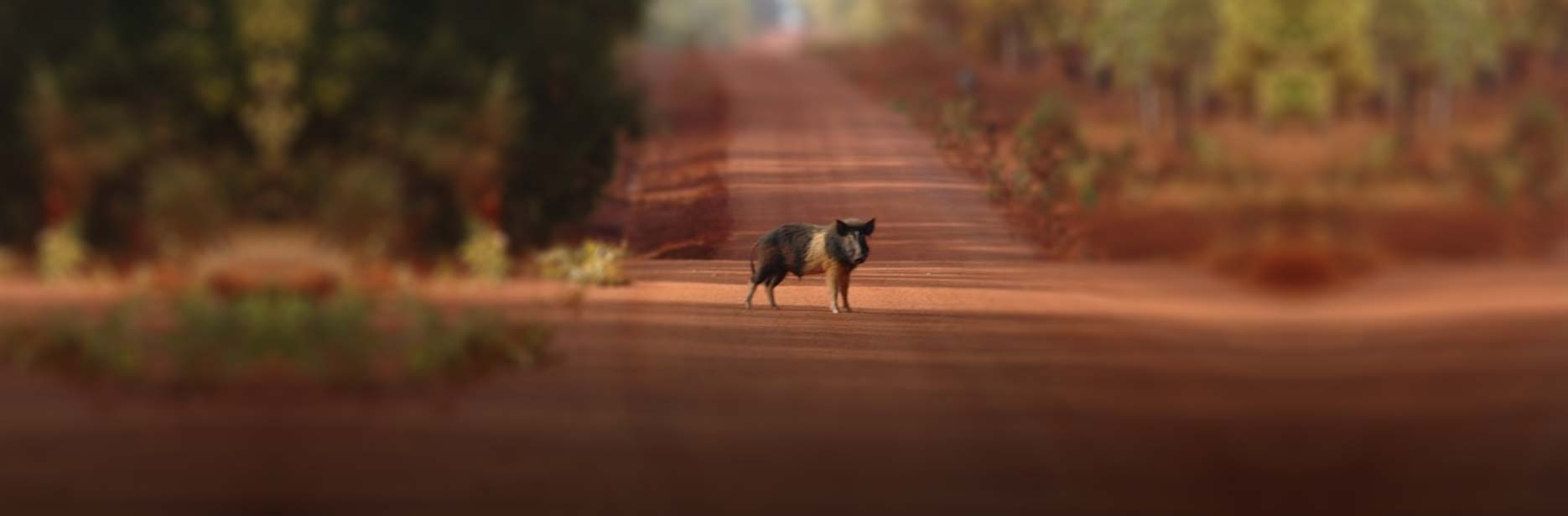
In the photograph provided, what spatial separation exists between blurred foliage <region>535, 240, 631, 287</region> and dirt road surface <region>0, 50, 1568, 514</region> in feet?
10.0

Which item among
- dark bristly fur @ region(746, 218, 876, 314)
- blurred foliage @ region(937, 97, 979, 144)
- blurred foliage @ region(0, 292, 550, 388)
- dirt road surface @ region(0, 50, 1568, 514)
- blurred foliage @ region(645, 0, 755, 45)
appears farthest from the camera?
blurred foliage @ region(645, 0, 755, 45)

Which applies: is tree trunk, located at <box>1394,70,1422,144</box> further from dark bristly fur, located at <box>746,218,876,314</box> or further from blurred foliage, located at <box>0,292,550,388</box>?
blurred foliage, located at <box>0,292,550,388</box>

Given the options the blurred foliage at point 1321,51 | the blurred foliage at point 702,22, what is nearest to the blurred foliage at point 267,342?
the blurred foliage at point 1321,51

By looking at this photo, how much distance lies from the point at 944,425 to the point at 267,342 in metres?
3.70

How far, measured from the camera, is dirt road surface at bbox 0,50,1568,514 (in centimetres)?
838

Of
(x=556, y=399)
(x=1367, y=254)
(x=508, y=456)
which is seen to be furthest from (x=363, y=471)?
(x=1367, y=254)

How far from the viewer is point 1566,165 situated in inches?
591

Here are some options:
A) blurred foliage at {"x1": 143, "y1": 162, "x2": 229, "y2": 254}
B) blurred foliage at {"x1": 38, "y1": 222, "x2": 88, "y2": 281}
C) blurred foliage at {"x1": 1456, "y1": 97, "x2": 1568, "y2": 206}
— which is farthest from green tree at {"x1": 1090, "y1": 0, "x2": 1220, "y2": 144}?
blurred foliage at {"x1": 38, "y1": 222, "x2": 88, "y2": 281}

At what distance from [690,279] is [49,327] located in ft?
25.3

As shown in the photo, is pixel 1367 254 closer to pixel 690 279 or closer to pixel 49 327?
pixel 49 327

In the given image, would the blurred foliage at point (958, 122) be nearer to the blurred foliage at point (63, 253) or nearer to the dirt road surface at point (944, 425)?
the dirt road surface at point (944, 425)

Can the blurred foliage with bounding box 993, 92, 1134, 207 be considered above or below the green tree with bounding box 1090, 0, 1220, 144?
below

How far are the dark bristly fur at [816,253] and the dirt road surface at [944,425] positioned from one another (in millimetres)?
997

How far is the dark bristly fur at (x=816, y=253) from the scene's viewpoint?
15.4 m
